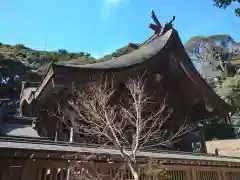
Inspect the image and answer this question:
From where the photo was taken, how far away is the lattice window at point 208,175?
783 centimetres

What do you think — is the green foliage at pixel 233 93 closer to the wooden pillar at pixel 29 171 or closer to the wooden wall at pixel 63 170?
the wooden wall at pixel 63 170

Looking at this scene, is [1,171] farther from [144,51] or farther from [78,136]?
[144,51]

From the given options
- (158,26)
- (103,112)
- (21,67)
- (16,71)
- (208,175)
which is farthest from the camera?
(21,67)

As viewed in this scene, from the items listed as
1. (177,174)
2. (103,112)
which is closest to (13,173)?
(103,112)

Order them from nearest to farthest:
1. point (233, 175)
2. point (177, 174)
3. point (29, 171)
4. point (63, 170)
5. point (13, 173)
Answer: point (13, 173), point (29, 171), point (63, 170), point (177, 174), point (233, 175)

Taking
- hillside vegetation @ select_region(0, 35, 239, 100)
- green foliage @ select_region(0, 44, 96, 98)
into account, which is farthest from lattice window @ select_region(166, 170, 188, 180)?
green foliage @ select_region(0, 44, 96, 98)

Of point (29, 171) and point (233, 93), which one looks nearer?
point (29, 171)

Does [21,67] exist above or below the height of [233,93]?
above

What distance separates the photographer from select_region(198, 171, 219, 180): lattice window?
783cm

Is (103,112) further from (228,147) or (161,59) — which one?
(228,147)

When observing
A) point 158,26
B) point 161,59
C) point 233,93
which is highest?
point 158,26

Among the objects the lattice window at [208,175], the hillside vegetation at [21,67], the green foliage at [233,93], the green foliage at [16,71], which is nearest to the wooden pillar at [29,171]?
the lattice window at [208,175]

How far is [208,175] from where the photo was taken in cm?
810

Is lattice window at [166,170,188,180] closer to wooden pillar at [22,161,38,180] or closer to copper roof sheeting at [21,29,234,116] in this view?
wooden pillar at [22,161,38,180]
